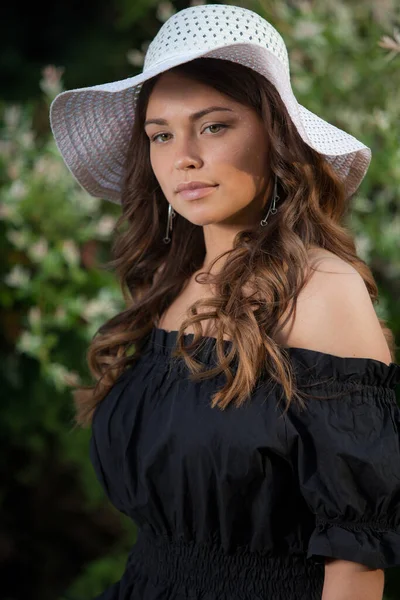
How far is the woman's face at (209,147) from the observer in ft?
6.11

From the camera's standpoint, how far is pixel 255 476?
68.9 inches

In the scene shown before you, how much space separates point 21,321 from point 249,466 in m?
2.19

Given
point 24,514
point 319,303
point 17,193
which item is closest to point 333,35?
point 17,193

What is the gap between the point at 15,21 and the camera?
5.50 m

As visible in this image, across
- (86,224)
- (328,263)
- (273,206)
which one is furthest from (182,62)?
(86,224)

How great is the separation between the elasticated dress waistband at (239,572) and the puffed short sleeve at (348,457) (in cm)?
14

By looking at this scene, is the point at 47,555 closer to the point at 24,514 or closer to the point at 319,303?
the point at 24,514

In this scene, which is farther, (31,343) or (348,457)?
(31,343)

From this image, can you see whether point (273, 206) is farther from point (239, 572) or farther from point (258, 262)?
point (239, 572)

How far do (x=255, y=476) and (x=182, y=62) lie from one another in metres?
0.89

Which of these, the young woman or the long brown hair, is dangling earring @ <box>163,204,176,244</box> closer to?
the long brown hair

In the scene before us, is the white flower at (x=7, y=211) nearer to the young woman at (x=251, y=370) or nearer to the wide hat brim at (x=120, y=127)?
the wide hat brim at (x=120, y=127)

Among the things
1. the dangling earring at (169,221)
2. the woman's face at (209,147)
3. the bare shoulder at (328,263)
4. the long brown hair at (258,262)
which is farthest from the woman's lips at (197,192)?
the dangling earring at (169,221)

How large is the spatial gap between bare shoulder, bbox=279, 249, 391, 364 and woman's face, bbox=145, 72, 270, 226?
0.28 meters
